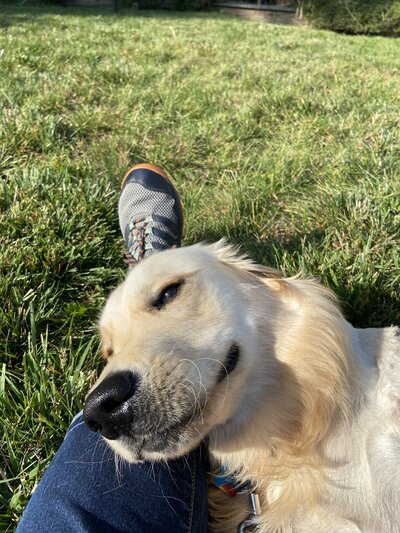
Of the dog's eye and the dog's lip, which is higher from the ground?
the dog's eye

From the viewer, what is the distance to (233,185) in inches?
135

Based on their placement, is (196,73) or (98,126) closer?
(98,126)

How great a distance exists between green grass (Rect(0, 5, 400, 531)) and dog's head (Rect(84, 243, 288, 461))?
0.46 m

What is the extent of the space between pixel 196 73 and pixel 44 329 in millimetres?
4923

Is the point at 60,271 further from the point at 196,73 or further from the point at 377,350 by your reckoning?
the point at 196,73

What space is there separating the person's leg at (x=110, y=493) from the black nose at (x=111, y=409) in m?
0.28

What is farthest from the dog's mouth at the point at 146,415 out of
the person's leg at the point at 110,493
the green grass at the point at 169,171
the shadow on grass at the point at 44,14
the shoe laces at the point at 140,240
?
the shadow on grass at the point at 44,14

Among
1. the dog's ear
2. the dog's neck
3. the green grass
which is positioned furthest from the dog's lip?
the dog's ear

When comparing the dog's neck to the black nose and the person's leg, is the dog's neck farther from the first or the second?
the black nose

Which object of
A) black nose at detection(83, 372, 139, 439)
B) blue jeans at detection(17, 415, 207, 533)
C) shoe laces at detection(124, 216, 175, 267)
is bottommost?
blue jeans at detection(17, 415, 207, 533)

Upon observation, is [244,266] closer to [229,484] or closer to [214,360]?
[214,360]

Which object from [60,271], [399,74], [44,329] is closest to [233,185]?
[60,271]

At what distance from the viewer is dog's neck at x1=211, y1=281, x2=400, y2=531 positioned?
1.54 metres

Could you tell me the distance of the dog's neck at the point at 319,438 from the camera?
60.7 inches
